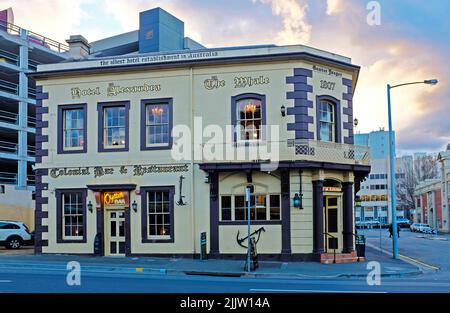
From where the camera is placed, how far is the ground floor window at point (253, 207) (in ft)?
65.8

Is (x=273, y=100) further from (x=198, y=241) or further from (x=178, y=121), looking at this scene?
(x=198, y=241)

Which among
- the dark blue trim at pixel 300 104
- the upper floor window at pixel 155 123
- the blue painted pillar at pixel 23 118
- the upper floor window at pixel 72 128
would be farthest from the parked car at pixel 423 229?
the upper floor window at pixel 72 128

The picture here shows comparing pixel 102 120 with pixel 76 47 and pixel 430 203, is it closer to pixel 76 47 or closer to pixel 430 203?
pixel 76 47

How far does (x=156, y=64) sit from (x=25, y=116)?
2664cm

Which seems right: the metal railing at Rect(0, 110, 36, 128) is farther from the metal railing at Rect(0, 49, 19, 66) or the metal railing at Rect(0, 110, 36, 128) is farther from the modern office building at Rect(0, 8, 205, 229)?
the metal railing at Rect(0, 49, 19, 66)

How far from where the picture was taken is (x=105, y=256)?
69.6 ft

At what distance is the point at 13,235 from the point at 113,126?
35.3 feet

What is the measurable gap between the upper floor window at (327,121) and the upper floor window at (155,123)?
255 inches

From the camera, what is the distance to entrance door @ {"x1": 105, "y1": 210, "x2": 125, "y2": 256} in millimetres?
21484

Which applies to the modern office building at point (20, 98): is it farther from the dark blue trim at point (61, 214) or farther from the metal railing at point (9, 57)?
the dark blue trim at point (61, 214)

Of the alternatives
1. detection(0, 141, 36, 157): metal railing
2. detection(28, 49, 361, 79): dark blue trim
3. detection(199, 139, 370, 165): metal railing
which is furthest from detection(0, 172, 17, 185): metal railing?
detection(199, 139, 370, 165): metal railing

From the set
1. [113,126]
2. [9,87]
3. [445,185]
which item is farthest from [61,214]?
[445,185]

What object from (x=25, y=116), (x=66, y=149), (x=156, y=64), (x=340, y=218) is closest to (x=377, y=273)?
(x=340, y=218)

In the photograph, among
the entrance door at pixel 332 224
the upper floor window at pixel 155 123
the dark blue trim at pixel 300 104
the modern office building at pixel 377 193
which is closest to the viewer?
the dark blue trim at pixel 300 104
